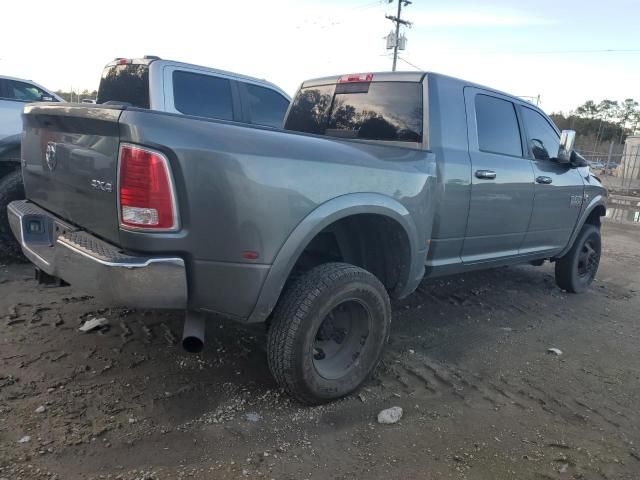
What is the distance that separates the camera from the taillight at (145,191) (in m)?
2.26

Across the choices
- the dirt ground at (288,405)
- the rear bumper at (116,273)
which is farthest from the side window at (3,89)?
the rear bumper at (116,273)

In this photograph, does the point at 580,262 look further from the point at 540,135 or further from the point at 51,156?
the point at 51,156

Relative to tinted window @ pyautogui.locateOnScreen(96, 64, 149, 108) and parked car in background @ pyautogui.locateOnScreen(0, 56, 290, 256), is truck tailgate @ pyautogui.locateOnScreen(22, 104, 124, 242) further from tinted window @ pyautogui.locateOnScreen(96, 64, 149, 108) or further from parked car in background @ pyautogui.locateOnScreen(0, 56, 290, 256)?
Result: tinted window @ pyautogui.locateOnScreen(96, 64, 149, 108)

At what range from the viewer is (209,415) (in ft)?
9.16

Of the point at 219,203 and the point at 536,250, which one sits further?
the point at 536,250

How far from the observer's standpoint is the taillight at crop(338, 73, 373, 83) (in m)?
4.02

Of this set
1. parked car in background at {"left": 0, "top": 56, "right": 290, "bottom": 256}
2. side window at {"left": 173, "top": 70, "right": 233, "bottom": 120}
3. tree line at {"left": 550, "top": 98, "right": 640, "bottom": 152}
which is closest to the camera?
parked car in background at {"left": 0, "top": 56, "right": 290, "bottom": 256}

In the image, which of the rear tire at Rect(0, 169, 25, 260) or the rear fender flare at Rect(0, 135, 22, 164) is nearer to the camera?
the rear tire at Rect(0, 169, 25, 260)

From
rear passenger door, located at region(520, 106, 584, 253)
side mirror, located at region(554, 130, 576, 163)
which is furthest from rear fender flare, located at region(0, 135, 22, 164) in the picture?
side mirror, located at region(554, 130, 576, 163)

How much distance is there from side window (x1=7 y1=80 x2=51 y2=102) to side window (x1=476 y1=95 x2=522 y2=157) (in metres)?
6.13

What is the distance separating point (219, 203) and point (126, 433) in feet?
4.12

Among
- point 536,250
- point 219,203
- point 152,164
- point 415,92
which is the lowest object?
point 536,250

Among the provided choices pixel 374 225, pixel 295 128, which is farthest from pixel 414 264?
pixel 295 128

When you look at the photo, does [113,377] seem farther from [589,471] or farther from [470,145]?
[470,145]
